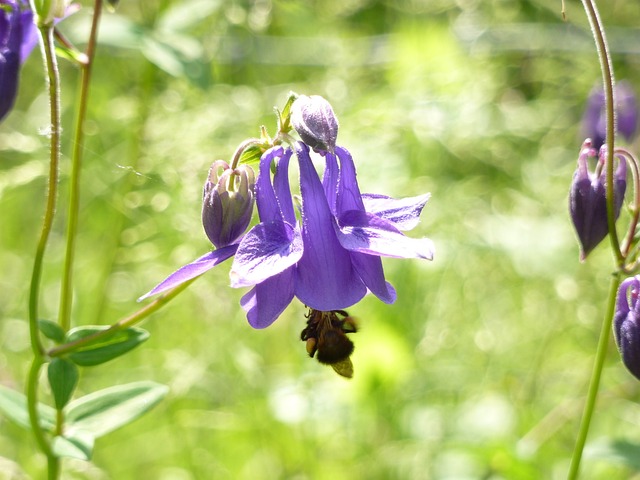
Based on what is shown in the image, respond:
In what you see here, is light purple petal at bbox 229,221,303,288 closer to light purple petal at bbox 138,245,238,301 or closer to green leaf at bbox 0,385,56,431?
light purple petal at bbox 138,245,238,301

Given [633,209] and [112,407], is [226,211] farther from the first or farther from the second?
[633,209]

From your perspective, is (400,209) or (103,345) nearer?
(400,209)

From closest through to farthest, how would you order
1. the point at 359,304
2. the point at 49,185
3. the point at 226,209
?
the point at 226,209
the point at 49,185
the point at 359,304

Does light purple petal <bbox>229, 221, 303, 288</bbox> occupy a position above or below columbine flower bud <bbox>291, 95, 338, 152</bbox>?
below

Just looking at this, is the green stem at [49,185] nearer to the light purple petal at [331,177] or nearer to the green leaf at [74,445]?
the green leaf at [74,445]

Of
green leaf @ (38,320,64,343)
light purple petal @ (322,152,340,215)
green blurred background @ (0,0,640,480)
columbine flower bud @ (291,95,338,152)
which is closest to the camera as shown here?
columbine flower bud @ (291,95,338,152)

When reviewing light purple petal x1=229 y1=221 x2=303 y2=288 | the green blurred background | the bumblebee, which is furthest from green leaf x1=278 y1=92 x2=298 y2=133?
the green blurred background

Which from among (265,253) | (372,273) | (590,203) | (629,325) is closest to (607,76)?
(590,203)

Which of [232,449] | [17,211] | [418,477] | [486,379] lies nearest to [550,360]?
[486,379]
